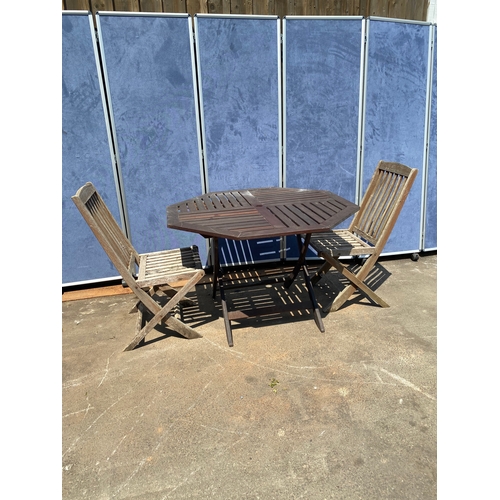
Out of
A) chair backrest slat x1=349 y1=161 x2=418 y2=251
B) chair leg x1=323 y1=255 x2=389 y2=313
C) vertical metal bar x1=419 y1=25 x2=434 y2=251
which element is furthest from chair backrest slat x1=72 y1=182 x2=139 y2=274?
vertical metal bar x1=419 y1=25 x2=434 y2=251

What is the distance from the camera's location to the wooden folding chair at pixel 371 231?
349 cm

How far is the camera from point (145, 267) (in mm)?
3416

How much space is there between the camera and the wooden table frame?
2.74m

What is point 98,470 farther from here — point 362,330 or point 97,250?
point 97,250

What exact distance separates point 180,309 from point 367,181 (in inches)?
110

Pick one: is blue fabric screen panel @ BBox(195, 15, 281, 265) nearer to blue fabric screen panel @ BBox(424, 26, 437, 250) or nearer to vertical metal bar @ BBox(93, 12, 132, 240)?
vertical metal bar @ BBox(93, 12, 132, 240)

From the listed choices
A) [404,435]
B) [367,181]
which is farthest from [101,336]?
[367,181]

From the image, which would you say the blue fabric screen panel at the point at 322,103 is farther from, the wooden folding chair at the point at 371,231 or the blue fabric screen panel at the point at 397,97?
the wooden folding chair at the point at 371,231

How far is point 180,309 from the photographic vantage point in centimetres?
384

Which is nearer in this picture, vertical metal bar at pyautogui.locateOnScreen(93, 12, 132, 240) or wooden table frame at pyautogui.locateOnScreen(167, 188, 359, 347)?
wooden table frame at pyautogui.locateOnScreen(167, 188, 359, 347)

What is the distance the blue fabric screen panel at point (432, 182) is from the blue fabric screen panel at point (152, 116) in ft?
9.64

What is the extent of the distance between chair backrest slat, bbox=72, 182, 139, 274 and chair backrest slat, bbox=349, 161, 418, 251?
240 centimetres

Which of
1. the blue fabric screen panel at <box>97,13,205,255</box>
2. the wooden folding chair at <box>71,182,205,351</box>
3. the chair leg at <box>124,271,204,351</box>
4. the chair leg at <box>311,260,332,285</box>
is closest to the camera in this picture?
the wooden folding chair at <box>71,182,205,351</box>

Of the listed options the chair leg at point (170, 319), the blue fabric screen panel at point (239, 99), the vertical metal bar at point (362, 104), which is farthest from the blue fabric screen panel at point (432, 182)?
the chair leg at point (170, 319)
